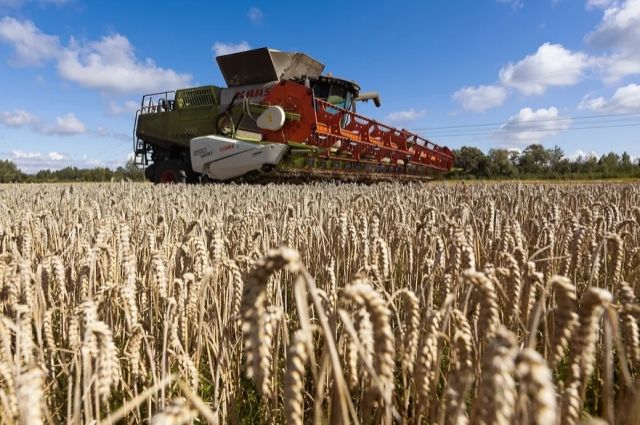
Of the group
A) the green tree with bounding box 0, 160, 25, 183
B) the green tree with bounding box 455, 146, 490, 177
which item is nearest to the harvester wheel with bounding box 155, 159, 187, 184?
the green tree with bounding box 455, 146, 490, 177

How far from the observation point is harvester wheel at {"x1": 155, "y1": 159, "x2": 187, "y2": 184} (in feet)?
32.6

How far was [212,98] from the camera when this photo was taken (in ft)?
34.6

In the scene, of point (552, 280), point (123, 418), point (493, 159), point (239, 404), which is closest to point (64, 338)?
point (123, 418)

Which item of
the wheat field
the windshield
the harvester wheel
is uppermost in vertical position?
the windshield

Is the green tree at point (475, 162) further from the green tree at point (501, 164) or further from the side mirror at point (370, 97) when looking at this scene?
the side mirror at point (370, 97)

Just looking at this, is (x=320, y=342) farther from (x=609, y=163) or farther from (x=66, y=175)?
(x=66, y=175)

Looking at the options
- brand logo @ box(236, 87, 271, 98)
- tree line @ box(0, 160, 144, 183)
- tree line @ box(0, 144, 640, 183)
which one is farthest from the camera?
tree line @ box(0, 160, 144, 183)

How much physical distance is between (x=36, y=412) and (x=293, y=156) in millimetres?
8204

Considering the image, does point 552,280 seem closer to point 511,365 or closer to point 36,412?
point 511,365

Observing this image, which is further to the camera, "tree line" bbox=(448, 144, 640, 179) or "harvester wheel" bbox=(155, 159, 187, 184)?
"tree line" bbox=(448, 144, 640, 179)

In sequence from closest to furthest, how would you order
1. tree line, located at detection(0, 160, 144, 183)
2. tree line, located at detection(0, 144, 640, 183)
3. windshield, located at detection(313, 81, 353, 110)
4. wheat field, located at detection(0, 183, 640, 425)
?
1. wheat field, located at detection(0, 183, 640, 425)
2. windshield, located at detection(313, 81, 353, 110)
3. tree line, located at detection(0, 144, 640, 183)
4. tree line, located at detection(0, 160, 144, 183)

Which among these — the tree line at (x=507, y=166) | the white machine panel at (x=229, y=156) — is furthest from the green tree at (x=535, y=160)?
the white machine panel at (x=229, y=156)

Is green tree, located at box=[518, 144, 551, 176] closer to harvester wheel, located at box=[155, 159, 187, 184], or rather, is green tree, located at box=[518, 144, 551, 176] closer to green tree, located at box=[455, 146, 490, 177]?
green tree, located at box=[455, 146, 490, 177]

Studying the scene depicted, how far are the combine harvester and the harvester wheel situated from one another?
24 millimetres
